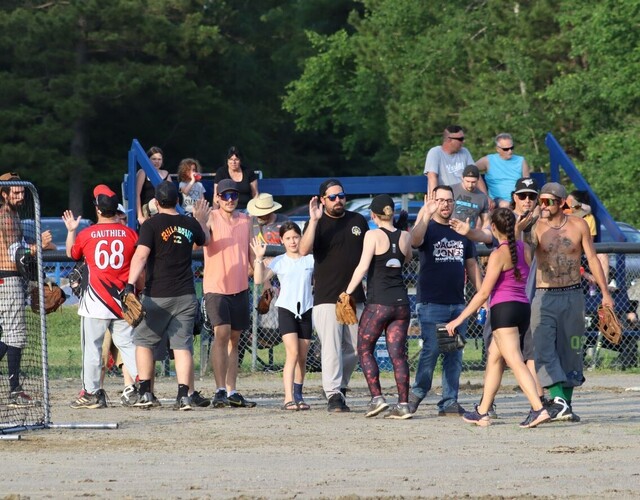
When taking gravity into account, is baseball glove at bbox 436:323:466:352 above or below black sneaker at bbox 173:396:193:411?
above

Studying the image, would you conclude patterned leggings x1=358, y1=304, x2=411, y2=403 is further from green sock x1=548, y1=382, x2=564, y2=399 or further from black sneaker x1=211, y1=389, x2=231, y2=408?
black sneaker x1=211, y1=389, x2=231, y2=408

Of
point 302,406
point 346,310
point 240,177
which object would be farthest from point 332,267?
point 240,177

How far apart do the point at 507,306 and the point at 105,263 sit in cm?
399

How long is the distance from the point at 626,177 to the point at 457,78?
52.9 ft

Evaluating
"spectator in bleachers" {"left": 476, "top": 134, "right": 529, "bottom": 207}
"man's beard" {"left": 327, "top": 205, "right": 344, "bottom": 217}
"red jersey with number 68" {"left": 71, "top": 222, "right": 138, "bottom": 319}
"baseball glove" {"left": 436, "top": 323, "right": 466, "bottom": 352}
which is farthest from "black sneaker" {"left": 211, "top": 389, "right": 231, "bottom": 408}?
"spectator in bleachers" {"left": 476, "top": 134, "right": 529, "bottom": 207}

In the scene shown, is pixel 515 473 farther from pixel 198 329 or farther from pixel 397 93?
pixel 397 93

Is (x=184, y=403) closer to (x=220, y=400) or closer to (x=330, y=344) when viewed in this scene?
(x=220, y=400)

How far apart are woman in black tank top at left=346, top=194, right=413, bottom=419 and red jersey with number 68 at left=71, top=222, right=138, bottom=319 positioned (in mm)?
2278

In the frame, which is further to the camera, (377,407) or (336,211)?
(336,211)

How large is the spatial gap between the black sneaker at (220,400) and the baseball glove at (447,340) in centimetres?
251

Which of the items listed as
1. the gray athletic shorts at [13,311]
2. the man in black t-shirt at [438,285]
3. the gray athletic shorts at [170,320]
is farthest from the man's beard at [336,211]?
the gray athletic shorts at [13,311]

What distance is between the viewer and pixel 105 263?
46.9 feet

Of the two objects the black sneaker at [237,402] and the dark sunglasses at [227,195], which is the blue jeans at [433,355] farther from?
the dark sunglasses at [227,195]

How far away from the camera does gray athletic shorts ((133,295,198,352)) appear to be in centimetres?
1407
